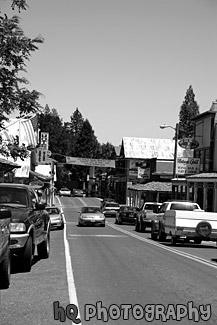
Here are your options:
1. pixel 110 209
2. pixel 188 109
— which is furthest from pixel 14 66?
pixel 188 109

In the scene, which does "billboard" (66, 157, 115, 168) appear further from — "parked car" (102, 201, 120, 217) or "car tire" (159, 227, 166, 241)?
"car tire" (159, 227, 166, 241)

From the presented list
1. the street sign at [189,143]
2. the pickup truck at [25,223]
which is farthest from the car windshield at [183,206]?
the street sign at [189,143]

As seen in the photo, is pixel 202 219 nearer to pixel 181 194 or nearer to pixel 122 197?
pixel 181 194

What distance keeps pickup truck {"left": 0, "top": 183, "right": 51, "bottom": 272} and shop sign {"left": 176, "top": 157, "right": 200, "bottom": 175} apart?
33662 millimetres

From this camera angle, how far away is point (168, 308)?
997 centimetres

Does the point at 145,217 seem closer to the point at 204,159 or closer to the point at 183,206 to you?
the point at 183,206

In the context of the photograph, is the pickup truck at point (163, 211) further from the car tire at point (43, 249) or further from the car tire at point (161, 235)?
the car tire at point (43, 249)

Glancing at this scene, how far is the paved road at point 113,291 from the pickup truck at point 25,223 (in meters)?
0.48

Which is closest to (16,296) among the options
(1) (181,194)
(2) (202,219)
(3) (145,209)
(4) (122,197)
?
(2) (202,219)

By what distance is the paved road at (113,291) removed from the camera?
371 inches

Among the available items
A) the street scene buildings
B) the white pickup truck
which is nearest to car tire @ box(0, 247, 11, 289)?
the street scene buildings

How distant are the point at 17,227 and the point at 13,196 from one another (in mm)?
2245

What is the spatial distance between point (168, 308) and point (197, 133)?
44.7m

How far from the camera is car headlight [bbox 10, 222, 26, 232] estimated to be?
43.5 ft
